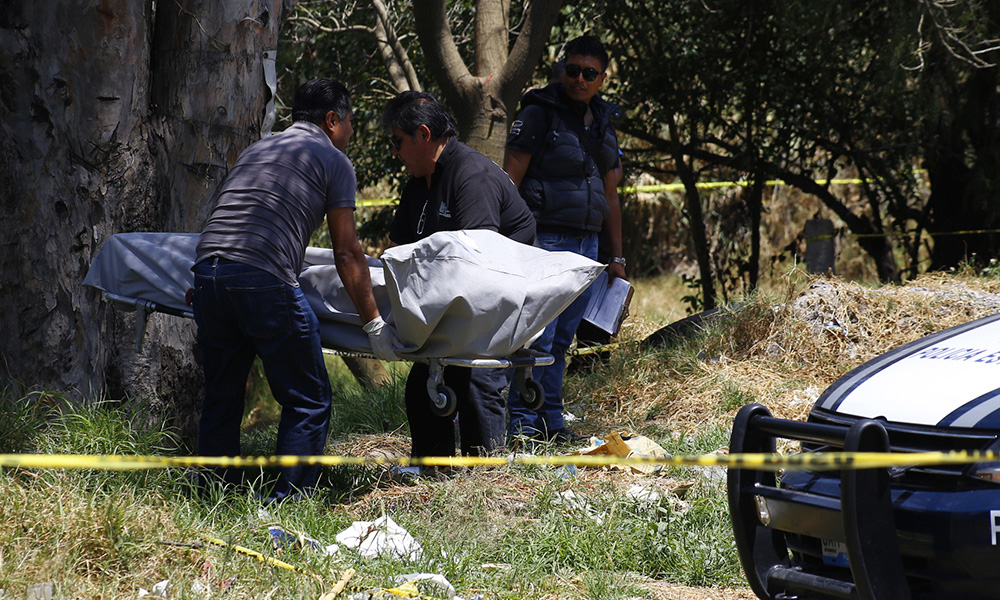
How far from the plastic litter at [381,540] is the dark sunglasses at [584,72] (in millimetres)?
2805

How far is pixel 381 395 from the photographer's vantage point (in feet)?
23.0

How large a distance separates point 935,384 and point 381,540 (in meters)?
2.06

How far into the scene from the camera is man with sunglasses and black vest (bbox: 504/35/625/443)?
5.62 metres

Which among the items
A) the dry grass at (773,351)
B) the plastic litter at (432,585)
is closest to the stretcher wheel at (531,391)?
the plastic litter at (432,585)

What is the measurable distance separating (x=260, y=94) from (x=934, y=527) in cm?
395

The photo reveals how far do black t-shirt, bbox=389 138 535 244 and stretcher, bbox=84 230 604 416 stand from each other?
0.37 meters

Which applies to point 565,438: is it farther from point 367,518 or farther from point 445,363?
point 445,363

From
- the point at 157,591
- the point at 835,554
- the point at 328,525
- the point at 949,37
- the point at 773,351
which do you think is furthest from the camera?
the point at 949,37

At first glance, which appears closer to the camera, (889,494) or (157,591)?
(889,494)

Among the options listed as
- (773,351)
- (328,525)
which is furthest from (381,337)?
(773,351)

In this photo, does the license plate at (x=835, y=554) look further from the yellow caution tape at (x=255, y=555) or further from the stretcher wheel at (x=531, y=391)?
the stretcher wheel at (x=531, y=391)

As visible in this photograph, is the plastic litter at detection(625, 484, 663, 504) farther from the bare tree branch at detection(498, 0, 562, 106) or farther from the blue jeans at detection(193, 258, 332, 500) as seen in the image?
the bare tree branch at detection(498, 0, 562, 106)

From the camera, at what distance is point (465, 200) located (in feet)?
15.3

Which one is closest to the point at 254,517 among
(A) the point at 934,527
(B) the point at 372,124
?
(A) the point at 934,527
